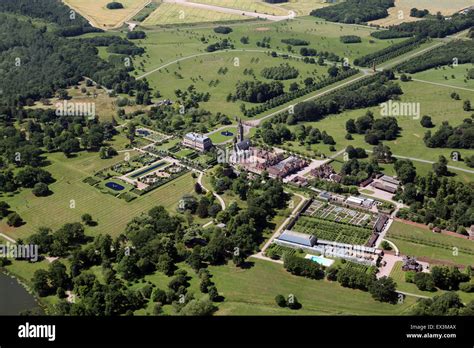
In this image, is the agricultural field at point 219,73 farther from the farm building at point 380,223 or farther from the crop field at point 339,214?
the farm building at point 380,223

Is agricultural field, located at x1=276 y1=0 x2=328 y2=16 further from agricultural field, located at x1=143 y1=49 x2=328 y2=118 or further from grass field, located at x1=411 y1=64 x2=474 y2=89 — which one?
grass field, located at x1=411 y1=64 x2=474 y2=89

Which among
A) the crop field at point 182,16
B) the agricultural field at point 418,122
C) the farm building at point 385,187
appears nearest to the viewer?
the farm building at point 385,187

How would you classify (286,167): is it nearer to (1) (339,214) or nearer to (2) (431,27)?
(1) (339,214)

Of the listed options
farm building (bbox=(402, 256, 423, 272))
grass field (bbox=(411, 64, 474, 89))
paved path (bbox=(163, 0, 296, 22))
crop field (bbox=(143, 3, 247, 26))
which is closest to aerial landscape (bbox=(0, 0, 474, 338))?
farm building (bbox=(402, 256, 423, 272))

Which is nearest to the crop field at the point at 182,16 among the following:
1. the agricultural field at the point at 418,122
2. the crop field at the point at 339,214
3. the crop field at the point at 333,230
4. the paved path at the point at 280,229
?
the agricultural field at the point at 418,122

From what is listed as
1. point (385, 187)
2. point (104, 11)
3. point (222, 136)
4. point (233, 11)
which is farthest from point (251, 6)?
point (385, 187)
